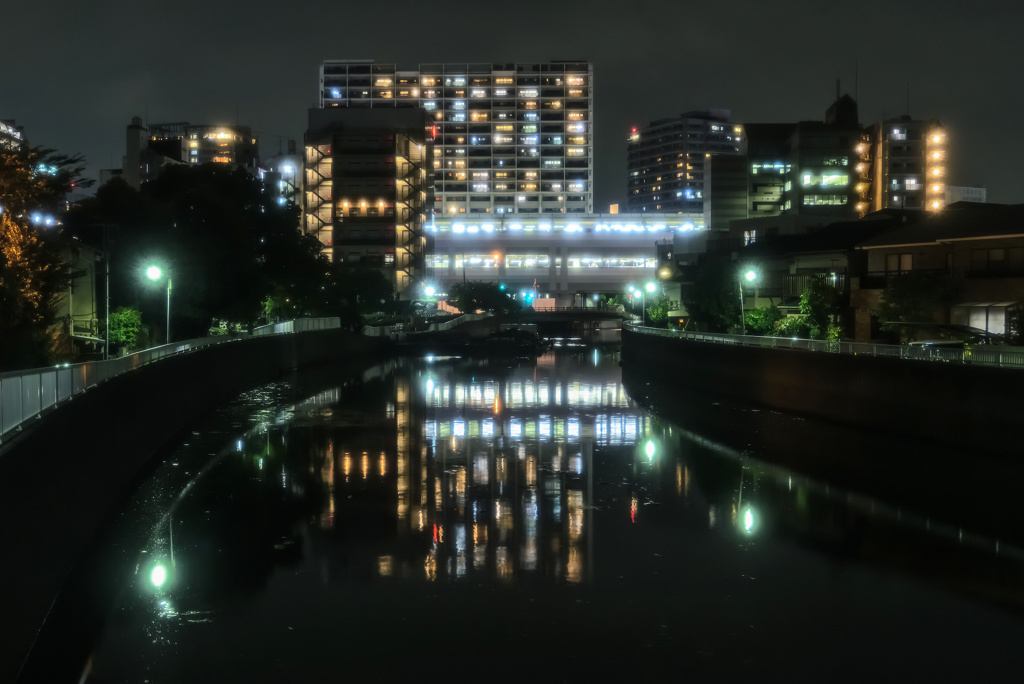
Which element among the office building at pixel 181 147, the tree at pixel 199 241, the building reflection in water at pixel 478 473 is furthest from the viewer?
the office building at pixel 181 147

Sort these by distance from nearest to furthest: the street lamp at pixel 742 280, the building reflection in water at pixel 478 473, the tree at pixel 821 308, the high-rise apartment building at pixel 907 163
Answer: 1. the building reflection in water at pixel 478 473
2. the tree at pixel 821 308
3. the street lamp at pixel 742 280
4. the high-rise apartment building at pixel 907 163

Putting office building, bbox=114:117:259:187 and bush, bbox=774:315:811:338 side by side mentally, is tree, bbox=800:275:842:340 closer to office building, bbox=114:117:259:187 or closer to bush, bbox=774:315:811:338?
bush, bbox=774:315:811:338

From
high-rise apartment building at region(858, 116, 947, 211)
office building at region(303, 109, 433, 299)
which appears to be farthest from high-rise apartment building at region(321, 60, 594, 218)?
high-rise apartment building at region(858, 116, 947, 211)

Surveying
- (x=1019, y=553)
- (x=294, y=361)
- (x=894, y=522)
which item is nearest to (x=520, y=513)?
(x=894, y=522)

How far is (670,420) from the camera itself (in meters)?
35.5

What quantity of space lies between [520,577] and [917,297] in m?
31.0

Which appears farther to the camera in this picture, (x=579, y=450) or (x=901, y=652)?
(x=579, y=450)

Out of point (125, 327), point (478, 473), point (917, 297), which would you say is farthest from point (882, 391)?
point (125, 327)

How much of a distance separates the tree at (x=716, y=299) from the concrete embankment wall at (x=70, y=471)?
122 feet

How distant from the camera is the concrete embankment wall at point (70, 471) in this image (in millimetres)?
10930

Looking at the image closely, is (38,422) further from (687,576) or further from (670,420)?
(670,420)

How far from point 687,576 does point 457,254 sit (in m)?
141

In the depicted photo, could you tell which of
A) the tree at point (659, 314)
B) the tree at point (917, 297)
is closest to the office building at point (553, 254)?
the tree at point (659, 314)

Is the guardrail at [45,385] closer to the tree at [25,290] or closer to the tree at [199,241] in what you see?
the tree at [25,290]
